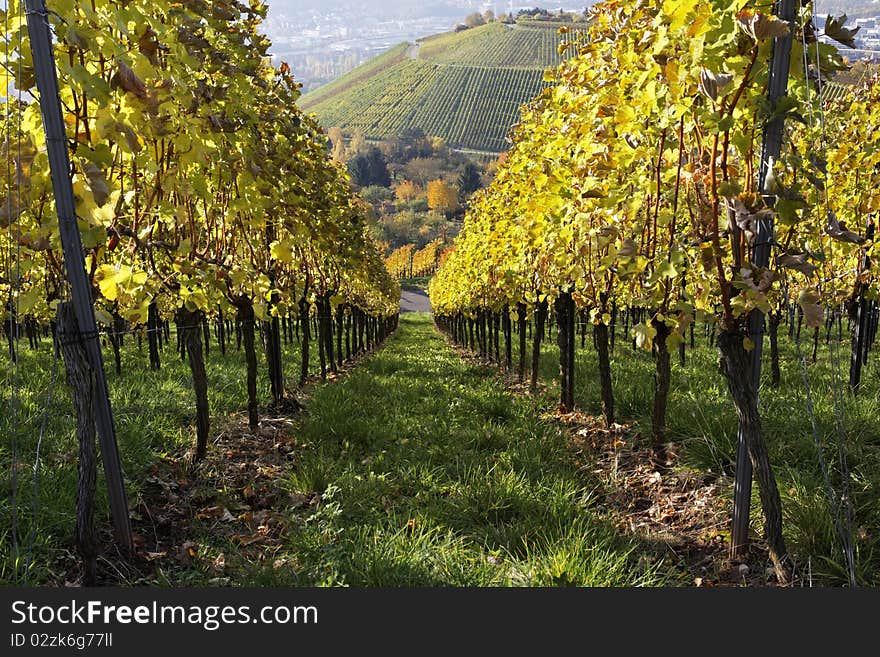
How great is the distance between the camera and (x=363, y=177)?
113m

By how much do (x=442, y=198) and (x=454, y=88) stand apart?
5881 centimetres

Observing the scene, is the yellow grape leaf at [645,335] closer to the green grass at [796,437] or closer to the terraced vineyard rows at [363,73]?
the green grass at [796,437]

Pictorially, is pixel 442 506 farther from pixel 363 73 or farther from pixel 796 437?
pixel 363 73

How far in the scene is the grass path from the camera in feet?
8.71

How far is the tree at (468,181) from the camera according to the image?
99.2 m

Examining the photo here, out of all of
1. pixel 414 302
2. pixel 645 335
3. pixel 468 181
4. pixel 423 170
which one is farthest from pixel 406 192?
A: pixel 645 335

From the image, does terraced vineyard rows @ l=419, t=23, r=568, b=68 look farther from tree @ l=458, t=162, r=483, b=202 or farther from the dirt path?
the dirt path

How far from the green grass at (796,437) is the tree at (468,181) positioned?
310ft

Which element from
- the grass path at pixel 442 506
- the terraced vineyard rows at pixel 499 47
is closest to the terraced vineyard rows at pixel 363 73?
the terraced vineyard rows at pixel 499 47

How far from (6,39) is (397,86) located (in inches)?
6600

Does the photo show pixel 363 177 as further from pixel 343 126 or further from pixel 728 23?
pixel 728 23

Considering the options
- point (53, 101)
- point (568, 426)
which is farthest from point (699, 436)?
point (53, 101)

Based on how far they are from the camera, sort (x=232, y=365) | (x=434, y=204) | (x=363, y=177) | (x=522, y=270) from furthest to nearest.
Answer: (x=363, y=177) < (x=434, y=204) < (x=232, y=365) < (x=522, y=270)

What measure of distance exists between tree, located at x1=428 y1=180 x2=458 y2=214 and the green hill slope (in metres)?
23.3
